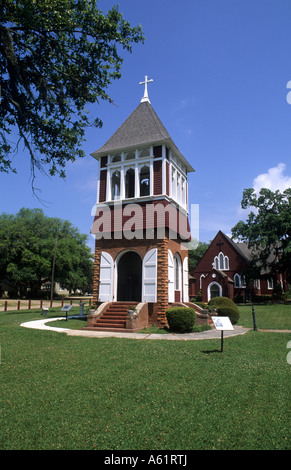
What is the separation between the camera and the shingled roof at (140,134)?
16766 mm

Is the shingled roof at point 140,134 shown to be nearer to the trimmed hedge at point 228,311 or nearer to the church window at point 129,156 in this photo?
the church window at point 129,156

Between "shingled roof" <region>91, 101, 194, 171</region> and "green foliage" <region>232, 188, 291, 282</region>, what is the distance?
947 inches

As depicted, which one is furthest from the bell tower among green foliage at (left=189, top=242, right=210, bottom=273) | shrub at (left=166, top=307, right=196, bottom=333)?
green foliage at (left=189, top=242, right=210, bottom=273)

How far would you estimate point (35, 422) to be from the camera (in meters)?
4.22

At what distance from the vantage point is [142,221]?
16219mm

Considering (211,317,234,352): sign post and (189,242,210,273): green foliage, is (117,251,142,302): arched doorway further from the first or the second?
(189,242,210,273): green foliage

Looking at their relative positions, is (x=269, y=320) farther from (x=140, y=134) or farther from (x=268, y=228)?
(x=268, y=228)

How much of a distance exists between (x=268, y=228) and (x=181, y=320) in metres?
31.7

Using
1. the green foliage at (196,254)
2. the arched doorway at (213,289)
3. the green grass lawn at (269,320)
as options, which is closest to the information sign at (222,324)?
the green grass lawn at (269,320)

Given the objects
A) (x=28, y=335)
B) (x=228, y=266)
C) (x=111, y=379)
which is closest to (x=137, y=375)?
(x=111, y=379)

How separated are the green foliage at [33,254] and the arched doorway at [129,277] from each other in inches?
1069

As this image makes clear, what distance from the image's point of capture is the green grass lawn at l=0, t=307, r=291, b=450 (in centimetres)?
381

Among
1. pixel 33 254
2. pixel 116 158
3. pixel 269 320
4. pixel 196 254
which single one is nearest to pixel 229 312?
pixel 269 320
